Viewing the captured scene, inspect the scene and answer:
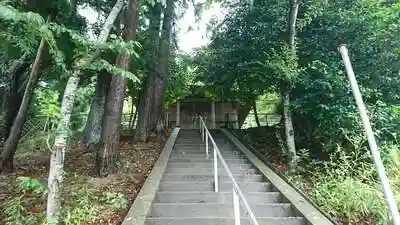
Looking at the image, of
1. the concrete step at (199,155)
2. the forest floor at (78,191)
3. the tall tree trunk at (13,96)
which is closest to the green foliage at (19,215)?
the forest floor at (78,191)

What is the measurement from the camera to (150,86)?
1110 centimetres

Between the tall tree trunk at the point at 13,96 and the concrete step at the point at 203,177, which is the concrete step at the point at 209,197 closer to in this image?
the concrete step at the point at 203,177

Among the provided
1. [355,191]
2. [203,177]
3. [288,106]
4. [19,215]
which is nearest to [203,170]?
[203,177]

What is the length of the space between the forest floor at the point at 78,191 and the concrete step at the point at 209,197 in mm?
550

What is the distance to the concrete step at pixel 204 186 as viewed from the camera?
628cm

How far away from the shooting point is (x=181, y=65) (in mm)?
14883

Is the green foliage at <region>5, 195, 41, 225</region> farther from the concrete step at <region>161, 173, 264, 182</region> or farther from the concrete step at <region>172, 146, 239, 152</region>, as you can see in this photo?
the concrete step at <region>172, 146, 239, 152</region>

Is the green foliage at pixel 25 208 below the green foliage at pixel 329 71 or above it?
below

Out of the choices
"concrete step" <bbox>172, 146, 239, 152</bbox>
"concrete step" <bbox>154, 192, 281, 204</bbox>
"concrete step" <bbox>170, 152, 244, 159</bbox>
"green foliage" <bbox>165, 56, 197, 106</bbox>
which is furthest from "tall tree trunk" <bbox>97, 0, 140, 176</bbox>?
"green foliage" <bbox>165, 56, 197, 106</bbox>

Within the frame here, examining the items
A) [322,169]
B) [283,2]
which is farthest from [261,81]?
[322,169]

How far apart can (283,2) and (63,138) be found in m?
6.48

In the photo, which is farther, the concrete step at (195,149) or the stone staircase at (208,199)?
the concrete step at (195,149)

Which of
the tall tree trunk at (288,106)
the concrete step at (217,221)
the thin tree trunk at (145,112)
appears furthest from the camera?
the thin tree trunk at (145,112)

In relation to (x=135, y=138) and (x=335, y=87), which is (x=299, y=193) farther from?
(x=135, y=138)
